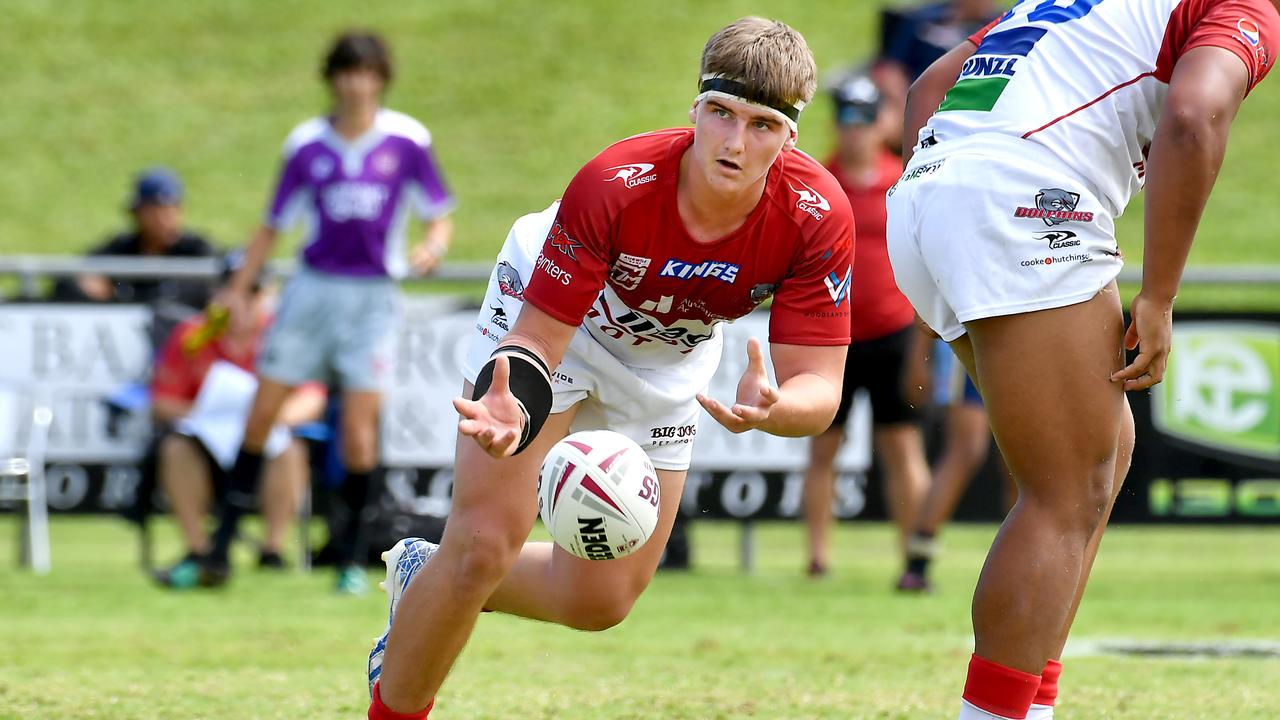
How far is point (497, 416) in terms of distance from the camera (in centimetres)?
378

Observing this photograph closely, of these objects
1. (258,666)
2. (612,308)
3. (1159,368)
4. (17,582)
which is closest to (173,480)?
(17,582)

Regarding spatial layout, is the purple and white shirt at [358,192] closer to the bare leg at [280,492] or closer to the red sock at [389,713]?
the bare leg at [280,492]

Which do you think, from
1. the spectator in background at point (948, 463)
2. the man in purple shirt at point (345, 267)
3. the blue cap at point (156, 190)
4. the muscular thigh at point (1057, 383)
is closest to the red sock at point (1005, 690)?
the muscular thigh at point (1057, 383)

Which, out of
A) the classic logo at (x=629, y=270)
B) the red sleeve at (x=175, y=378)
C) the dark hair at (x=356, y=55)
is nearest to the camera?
the classic logo at (x=629, y=270)

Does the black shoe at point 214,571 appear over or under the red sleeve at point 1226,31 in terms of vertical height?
under

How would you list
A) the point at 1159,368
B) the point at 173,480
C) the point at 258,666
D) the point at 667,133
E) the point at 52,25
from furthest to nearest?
the point at 52,25 < the point at 173,480 < the point at 258,666 < the point at 667,133 < the point at 1159,368

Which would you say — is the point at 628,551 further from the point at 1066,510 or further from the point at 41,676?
the point at 41,676

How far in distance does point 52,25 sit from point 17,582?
65.8ft

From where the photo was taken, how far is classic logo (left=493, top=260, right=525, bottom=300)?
4562 millimetres

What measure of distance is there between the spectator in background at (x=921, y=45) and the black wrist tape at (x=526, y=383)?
6044 millimetres

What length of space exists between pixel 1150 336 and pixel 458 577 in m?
1.79

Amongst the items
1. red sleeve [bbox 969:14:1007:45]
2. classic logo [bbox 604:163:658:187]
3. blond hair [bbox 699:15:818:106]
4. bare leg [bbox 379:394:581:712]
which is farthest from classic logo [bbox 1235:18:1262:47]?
bare leg [bbox 379:394:581:712]

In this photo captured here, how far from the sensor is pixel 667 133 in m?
4.32

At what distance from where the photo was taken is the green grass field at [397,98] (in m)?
23.2
